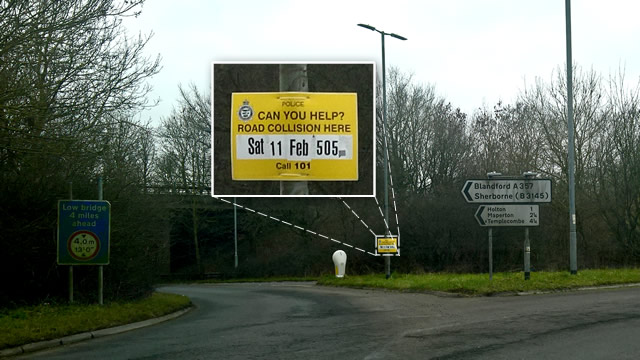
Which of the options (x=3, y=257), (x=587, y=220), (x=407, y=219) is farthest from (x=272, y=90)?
(x=587, y=220)

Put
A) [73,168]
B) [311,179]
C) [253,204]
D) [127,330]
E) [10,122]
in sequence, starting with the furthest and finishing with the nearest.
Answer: [253,204]
[73,168]
[311,179]
[127,330]
[10,122]

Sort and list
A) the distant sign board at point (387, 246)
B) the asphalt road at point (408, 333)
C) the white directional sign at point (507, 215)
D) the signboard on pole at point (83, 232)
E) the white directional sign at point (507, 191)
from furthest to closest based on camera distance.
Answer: the distant sign board at point (387, 246) < the white directional sign at point (507, 215) < the white directional sign at point (507, 191) < the signboard on pole at point (83, 232) < the asphalt road at point (408, 333)

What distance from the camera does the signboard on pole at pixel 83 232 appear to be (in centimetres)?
1712

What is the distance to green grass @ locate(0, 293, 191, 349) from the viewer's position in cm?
1261

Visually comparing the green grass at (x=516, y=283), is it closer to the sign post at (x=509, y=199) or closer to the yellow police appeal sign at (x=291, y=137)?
the sign post at (x=509, y=199)

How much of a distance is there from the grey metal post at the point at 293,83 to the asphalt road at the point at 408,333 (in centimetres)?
284

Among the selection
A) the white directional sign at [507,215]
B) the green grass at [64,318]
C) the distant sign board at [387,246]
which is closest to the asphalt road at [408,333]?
the green grass at [64,318]

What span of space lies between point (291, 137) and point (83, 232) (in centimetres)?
536

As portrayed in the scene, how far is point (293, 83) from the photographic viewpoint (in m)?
17.4

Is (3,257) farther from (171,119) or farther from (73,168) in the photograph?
(171,119)

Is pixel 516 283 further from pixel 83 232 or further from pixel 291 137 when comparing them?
pixel 83 232

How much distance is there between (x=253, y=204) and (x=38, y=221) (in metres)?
30.6

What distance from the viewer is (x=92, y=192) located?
64.6ft

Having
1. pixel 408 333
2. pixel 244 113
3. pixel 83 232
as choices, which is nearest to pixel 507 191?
pixel 244 113
